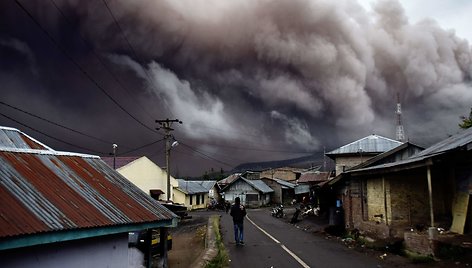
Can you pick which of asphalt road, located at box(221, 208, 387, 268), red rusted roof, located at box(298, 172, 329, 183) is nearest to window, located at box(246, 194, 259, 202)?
red rusted roof, located at box(298, 172, 329, 183)

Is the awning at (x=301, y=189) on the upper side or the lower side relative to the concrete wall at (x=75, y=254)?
upper

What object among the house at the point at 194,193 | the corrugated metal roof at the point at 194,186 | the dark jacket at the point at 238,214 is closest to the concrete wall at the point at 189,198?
the house at the point at 194,193

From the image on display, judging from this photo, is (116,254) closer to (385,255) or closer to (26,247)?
(26,247)

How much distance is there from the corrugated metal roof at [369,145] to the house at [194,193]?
1102 inches

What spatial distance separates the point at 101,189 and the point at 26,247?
2.56 metres

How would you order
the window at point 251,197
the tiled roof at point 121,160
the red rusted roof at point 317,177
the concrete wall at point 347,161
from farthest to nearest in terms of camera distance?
1. the window at point 251,197
2. the red rusted roof at point 317,177
3. the tiled roof at point 121,160
4. the concrete wall at point 347,161

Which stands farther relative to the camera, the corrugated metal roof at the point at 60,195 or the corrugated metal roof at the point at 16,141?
the corrugated metal roof at the point at 16,141

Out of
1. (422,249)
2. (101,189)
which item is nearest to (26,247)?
(101,189)

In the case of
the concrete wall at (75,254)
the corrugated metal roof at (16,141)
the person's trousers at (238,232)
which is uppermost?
the corrugated metal roof at (16,141)

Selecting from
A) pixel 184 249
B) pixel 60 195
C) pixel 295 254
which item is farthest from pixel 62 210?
pixel 184 249

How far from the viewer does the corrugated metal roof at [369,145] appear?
4041cm

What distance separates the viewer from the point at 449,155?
13125mm

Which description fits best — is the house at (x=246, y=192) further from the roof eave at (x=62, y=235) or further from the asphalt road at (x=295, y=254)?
the roof eave at (x=62, y=235)

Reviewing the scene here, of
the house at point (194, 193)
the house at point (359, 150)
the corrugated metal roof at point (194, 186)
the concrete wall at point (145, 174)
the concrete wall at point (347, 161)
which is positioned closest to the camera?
the house at point (359, 150)
